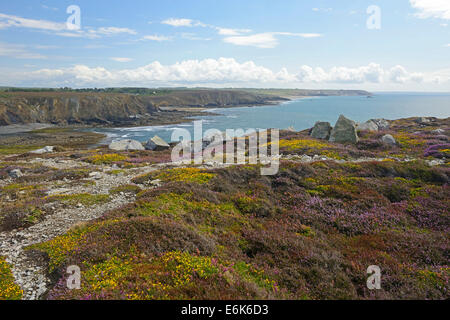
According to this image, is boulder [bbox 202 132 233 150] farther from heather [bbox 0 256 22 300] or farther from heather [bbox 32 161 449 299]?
heather [bbox 0 256 22 300]

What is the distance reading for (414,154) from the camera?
89.7 feet

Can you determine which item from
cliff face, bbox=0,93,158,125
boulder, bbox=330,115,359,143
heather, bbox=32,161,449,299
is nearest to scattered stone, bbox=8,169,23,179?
heather, bbox=32,161,449,299

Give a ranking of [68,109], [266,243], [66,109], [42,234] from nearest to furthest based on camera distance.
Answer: [266,243] < [42,234] < [66,109] < [68,109]

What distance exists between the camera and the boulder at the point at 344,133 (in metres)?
34.5

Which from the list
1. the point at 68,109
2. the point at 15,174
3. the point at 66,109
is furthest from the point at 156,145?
the point at 66,109

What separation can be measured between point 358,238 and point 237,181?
8.93 m

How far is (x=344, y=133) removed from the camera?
1388 inches

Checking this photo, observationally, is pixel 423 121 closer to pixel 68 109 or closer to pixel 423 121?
pixel 423 121

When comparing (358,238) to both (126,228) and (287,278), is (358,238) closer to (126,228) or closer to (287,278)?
(287,278)

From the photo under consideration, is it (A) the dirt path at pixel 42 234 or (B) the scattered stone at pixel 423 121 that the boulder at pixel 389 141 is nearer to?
(B) the scattered stone at pixel 423 121

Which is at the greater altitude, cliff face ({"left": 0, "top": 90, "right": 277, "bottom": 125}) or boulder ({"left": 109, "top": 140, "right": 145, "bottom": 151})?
cliff face ({"left": 0, "top": 90, "right": 277, "bottom": 125})

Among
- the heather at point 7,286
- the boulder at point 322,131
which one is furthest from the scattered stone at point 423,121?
the heather at point 7,286

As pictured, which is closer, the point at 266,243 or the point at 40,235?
the point at 266,243

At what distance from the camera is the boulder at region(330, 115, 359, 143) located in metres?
34.5
